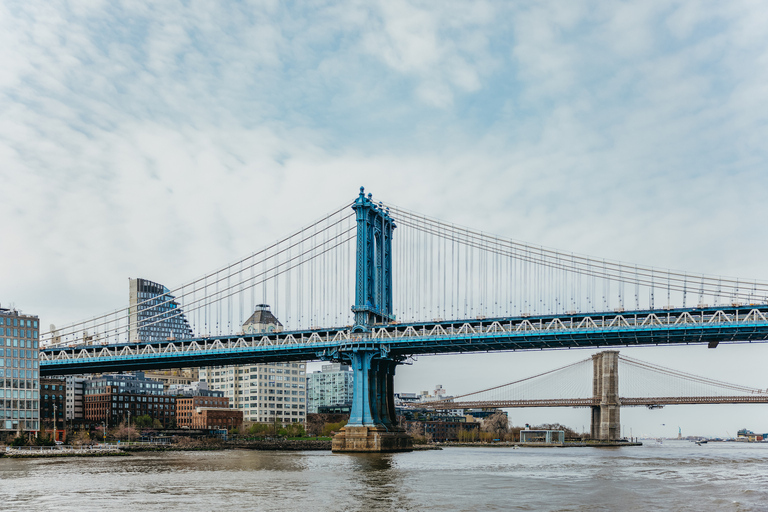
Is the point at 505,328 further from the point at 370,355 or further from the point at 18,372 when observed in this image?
the point at 18,372

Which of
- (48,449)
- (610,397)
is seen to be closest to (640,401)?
(610,397)

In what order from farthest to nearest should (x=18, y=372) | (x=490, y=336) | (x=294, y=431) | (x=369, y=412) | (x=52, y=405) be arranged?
(x=294, y=431) → (x=52, y=405) → (x=18, y=372) → (x=369, y=412) → (x=490, y=336)

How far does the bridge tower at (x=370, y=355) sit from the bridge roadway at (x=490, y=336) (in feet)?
3.60

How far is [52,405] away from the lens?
16275 centimetres

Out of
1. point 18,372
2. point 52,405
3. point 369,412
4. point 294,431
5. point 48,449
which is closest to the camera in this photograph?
point 369,412

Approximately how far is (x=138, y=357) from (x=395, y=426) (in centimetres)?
3458

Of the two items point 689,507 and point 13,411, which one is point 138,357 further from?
point 689,507

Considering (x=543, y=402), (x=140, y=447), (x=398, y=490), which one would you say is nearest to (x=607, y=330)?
(x=398, y=490)

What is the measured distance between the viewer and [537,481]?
53938mm

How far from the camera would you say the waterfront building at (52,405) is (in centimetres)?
15449

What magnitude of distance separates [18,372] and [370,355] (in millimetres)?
49464

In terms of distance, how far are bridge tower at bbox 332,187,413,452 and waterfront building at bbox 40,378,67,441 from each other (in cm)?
7188

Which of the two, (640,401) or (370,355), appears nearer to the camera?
(370,355)

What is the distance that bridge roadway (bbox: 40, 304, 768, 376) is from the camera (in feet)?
282
